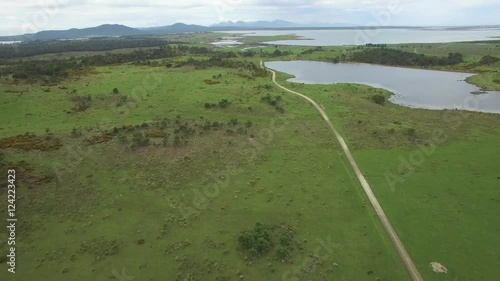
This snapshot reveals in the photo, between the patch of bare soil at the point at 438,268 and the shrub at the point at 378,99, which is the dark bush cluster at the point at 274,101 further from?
the patch of bare soil at the point at 438,268

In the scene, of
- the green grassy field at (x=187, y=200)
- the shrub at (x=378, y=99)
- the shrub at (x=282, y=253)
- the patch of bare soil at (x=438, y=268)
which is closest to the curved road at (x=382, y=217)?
the green grassy field at (x=187, y=200)

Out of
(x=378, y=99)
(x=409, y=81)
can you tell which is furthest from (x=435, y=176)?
(x=409, y=81)

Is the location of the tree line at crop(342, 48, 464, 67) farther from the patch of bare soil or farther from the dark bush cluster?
the patch of bare soil

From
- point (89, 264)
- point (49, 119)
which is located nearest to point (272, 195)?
point (89, 264)

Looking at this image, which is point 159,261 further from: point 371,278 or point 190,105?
point 190,105

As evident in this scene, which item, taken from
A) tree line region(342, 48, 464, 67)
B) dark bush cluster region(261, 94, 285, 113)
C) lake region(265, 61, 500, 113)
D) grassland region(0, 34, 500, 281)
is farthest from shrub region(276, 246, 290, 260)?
tree line region(342, 48, 464, 67)

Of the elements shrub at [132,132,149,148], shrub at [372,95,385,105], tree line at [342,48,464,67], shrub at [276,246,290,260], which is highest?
tree line at [342,48,464,67]
